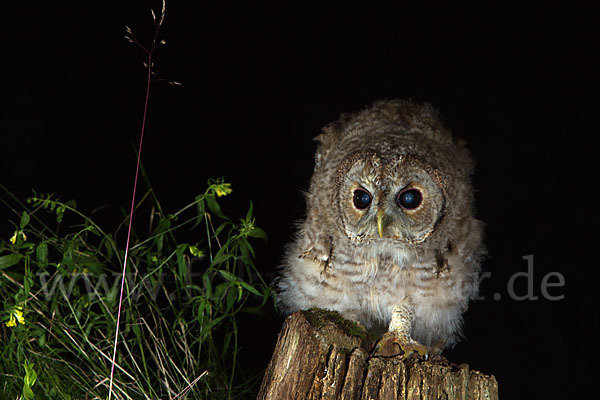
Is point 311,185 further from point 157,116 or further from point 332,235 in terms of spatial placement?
point 157,116

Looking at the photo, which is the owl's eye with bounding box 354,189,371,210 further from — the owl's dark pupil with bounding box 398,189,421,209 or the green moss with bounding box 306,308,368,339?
the green moss with bounding box 306,308,368,339

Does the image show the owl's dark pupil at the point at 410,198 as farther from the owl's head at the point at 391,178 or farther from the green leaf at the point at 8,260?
the green leaf at the point at 8,260

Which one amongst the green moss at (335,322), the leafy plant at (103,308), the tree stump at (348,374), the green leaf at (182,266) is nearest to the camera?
the tree stump at (348,374)

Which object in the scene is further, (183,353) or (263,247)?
(263,247)

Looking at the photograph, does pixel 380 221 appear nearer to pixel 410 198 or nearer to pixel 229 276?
pixel 410 198

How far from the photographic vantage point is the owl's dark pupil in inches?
76.8

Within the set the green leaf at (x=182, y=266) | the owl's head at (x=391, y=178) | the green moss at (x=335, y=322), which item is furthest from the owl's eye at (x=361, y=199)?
the green leaf at (x=182, y=266)

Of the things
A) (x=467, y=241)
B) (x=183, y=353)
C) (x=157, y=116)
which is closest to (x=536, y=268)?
(x=467, y=241)

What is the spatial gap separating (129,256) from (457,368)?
46.5 inches

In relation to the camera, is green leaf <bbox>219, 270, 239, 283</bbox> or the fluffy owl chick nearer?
the fluffy owl chick

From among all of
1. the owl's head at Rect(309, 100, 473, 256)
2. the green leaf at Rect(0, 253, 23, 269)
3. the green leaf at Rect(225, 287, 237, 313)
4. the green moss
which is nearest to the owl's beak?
the owl's head at Rect(309, 100, 473, 256)

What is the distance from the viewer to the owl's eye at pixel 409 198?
1949 millimetres

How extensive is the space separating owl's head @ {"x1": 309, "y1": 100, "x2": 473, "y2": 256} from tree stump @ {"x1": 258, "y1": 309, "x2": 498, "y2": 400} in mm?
344

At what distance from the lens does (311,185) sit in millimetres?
2322
